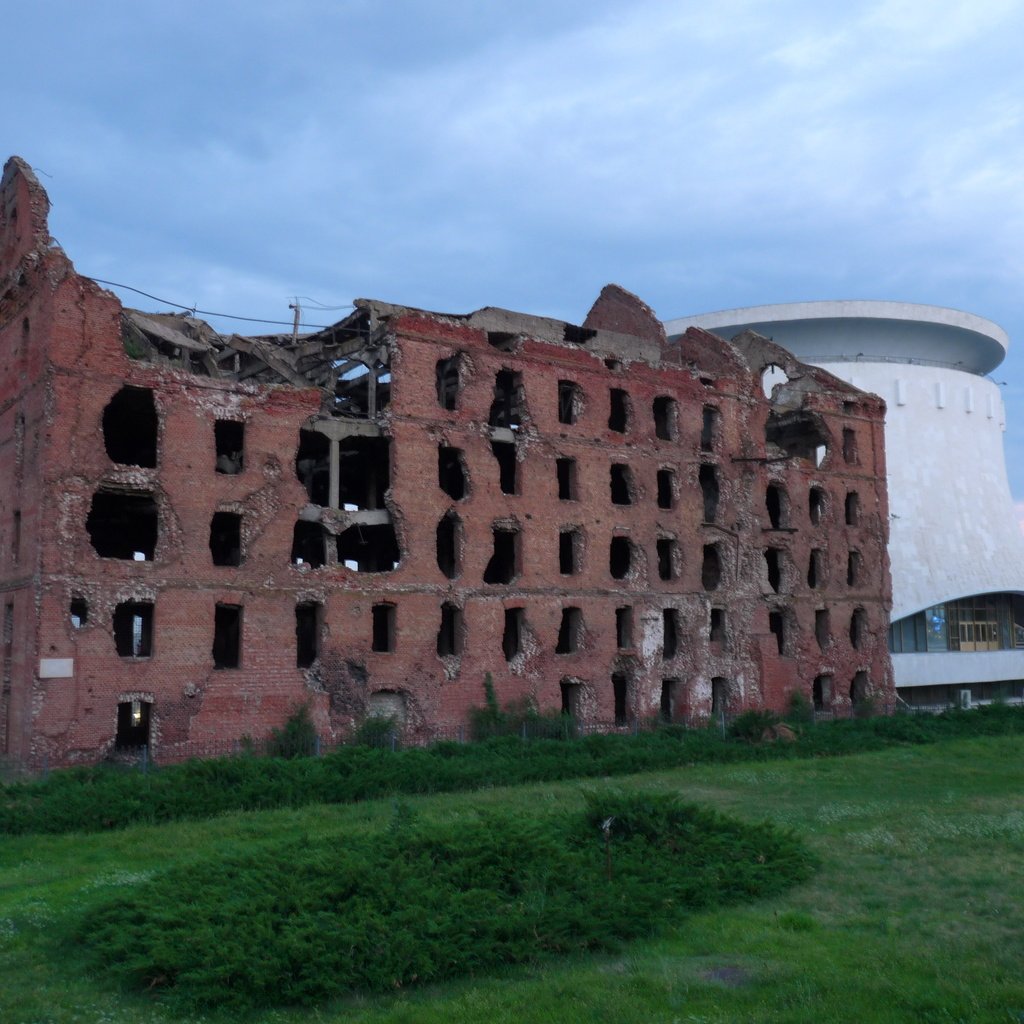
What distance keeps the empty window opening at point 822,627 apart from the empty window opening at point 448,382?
15518mm

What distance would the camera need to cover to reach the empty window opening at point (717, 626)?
34.4m

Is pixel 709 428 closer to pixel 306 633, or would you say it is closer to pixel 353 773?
pixel 306 633

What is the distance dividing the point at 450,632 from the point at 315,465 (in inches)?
276

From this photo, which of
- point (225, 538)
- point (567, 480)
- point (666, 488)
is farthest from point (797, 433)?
point (225, 538)

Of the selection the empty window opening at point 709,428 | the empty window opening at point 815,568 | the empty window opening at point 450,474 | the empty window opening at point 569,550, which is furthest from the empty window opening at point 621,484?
the empty window opening at point 815,568

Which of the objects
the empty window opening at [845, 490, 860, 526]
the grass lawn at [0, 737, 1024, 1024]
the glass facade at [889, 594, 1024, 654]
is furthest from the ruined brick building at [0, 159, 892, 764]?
the glass facade at [889, 594, 1024, 654]

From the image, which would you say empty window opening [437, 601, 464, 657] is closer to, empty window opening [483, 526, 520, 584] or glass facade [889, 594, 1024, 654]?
empty window opening [483, 526, 520, 584]

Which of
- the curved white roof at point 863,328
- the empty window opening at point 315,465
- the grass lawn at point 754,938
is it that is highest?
the curved white roof at point 863,328

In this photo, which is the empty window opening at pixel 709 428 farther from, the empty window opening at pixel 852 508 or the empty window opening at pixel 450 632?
the empty window opening at pixel 450 632

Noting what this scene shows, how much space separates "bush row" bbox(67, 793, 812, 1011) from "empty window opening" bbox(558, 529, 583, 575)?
17.2 meters

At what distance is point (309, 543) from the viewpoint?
1265 inches

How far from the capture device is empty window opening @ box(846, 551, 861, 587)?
127 ft

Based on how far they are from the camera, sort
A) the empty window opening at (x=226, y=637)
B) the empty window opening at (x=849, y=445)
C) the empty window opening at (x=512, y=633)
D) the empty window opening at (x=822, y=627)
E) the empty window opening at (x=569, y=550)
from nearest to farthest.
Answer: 1. the empty window opening at (x=226, y=637)
2. the empty window opening at (x=512, y=633)
3. the empty window opening at (x=569, y=550)
4. the empty window opening at (x=822, y=627)
5. the empty window opening at (x=849, y=445)

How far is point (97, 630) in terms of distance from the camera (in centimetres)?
2309
